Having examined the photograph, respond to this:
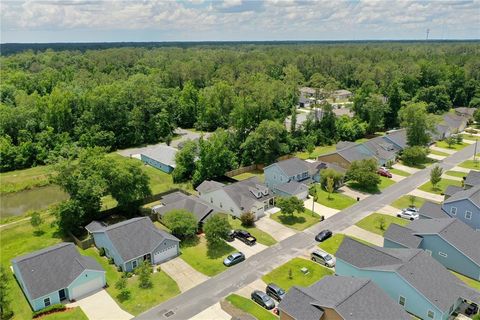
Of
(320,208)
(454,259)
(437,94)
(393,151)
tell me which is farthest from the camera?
(437,94)

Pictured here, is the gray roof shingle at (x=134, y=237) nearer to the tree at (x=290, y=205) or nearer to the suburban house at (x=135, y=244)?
the suburban house at (x=135, y=244)

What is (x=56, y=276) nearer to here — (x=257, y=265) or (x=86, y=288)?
(x=86, y=288)

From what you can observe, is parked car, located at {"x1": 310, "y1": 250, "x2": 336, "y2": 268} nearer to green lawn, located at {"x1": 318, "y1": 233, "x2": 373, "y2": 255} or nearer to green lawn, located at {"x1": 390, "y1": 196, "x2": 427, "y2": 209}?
green lawn, located at {"x1": 318, "y1": 233, "x2": 373, "y2": 255}

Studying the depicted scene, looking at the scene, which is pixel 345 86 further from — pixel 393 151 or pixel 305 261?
pixel 305 261

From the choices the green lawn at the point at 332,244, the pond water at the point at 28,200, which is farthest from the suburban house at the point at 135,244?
the pond water at the point at 28,200

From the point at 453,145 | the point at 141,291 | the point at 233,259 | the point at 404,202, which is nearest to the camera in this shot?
the point at 141,291

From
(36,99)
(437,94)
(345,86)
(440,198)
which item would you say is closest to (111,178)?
(440,198)

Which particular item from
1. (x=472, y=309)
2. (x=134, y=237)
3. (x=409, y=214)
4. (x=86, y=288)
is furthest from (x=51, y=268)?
(x=409, y=214)
